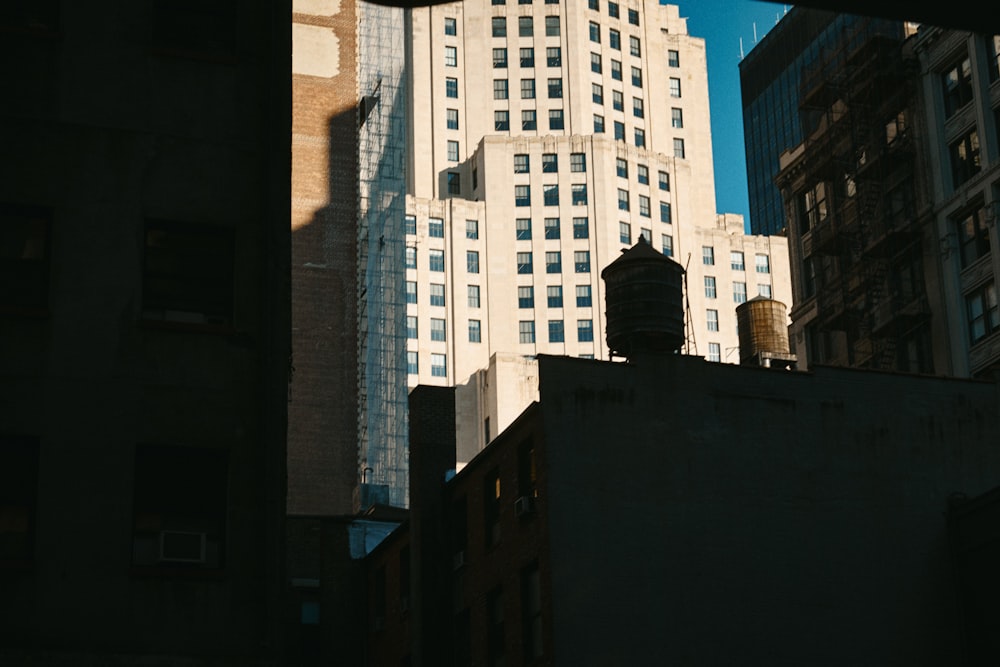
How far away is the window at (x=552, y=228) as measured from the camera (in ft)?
474

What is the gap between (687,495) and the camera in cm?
3847

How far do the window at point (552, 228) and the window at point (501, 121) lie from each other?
43.2 ft

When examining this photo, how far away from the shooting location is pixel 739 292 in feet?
505

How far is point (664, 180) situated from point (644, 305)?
363 feet

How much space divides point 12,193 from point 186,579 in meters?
5.65

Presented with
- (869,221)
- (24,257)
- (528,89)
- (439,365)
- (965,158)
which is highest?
(528,89)

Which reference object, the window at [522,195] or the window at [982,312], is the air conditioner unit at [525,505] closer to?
the window at [982,312]

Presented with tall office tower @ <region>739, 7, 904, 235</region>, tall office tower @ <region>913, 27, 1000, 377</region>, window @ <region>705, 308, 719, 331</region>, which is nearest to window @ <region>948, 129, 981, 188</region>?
tall office tower @ <region>913, 27, 1000, 377</region>

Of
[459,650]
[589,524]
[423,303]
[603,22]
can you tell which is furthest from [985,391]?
[603,22]

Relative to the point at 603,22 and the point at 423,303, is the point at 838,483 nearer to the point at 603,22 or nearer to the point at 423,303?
the point at 423,303

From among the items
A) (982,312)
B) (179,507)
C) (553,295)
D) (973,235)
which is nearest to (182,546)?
(179,507)

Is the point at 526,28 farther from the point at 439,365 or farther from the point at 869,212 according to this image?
the point at 869,212

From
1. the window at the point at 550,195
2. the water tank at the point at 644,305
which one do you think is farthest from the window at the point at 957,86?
the window at the point at 550,195

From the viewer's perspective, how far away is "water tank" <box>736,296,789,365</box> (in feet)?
180
